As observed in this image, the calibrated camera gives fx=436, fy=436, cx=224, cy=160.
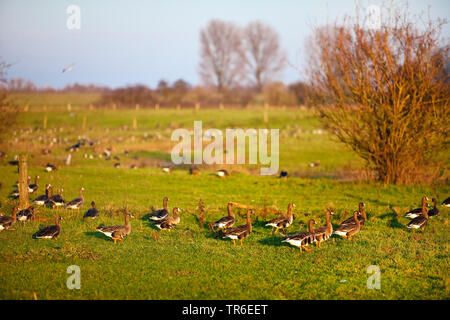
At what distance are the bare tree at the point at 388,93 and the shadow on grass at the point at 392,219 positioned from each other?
365 inches

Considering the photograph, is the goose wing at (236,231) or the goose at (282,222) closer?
the goose wing at (236,231)

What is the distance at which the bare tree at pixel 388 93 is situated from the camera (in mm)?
26266

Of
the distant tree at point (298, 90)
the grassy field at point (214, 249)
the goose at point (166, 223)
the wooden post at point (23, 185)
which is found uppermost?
the distant tree at point (298, 90)

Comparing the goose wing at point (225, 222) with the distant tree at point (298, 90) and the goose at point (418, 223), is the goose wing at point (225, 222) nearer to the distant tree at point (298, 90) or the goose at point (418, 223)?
the goose at point (418, 223)

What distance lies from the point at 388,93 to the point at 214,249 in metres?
18.0

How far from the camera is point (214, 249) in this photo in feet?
47.1

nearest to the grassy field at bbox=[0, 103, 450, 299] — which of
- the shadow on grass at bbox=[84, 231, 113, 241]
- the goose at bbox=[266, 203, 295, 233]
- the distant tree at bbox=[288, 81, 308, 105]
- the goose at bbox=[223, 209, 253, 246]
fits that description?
the shadow on grass at bbox=[84, 231, 113, 241]

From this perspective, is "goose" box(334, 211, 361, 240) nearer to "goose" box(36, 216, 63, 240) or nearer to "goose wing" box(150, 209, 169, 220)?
"goose wing" box(150, 209, 169, 220)

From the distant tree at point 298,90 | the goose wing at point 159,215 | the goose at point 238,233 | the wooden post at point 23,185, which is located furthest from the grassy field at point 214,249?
the distant tree at point 298,90

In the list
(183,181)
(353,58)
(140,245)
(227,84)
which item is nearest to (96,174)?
(183,181)

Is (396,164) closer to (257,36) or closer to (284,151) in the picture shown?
(284,151)

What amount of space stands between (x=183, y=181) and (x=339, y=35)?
45.3 ft

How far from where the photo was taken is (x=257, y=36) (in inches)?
5320

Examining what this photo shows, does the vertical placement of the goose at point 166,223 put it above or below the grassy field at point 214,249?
above
